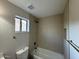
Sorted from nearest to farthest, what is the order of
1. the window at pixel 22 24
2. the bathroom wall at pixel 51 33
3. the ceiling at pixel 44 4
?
the ceiling at pixel 44 4, the window at pixel 22 24, the bathroom wall at pixel 51 33

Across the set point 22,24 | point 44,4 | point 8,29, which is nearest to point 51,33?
point 22,24

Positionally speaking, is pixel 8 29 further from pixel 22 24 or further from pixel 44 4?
pixel 44 4

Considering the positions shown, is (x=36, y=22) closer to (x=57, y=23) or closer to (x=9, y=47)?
(x=57, y=23)

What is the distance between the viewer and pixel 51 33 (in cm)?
418

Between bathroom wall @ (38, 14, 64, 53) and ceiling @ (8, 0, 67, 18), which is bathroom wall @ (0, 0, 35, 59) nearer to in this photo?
ceiling @ (8, 0, 67, 18)

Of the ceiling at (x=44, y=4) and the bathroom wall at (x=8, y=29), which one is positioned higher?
the ceiling at (x=44, y=4)

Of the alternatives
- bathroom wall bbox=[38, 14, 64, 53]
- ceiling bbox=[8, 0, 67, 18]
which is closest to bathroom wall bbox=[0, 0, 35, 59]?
ceiling bbox=[8, 0, 67, 18]

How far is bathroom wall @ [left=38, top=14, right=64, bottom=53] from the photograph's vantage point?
3.99 metres

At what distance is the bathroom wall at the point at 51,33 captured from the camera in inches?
157

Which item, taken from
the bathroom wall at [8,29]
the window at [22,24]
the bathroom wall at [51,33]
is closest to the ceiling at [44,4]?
the bathroom wall at [8,29]

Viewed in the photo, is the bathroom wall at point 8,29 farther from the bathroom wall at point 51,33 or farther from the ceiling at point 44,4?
the bathroom wall at point 51,33

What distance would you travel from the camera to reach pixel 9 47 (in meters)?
2.63

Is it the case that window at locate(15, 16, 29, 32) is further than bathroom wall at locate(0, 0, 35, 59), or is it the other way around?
window at locate(15, 16, 29, 32)

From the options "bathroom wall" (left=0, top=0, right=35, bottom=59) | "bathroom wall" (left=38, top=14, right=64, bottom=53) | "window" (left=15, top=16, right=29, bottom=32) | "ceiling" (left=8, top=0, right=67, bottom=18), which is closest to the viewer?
"bathroom wall" (left=0, top=0, right=35, bottom=59)
